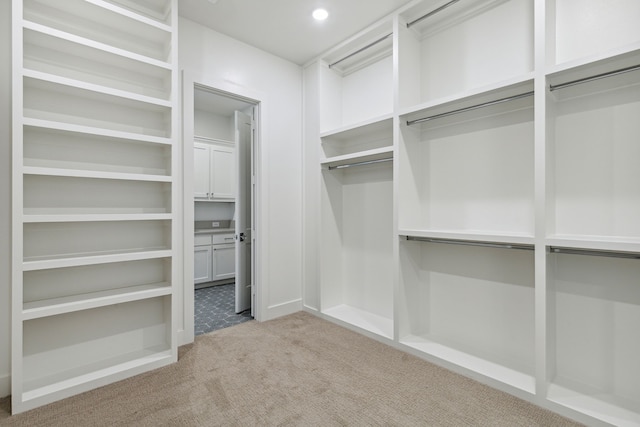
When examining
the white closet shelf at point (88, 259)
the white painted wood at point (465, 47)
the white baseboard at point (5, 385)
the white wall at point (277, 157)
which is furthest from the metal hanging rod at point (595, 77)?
the white baseboard at point (5, 385)

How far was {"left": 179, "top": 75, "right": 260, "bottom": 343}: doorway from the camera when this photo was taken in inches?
111

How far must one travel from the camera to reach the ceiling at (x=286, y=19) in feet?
8.35

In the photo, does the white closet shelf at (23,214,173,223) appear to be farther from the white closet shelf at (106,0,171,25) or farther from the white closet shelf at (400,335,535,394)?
the white closet shelf at (400,335,535,394)

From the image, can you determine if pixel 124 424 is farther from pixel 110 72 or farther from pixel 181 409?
pixel 110 72

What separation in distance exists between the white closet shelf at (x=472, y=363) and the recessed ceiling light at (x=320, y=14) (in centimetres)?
288

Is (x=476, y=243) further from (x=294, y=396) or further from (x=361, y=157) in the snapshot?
(x=294, y=396)

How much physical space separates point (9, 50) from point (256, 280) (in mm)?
2603

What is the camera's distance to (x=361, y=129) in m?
3.05

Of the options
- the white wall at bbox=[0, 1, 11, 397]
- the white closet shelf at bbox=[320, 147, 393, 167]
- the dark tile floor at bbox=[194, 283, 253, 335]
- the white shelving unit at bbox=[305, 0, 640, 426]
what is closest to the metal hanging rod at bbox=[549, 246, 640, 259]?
the white shelving unit at bbox=[305, 0, 640, 426]

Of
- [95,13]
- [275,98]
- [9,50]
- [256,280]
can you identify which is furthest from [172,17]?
[256,280]

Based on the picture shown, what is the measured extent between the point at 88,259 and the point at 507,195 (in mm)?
2953

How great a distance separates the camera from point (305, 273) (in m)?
3.59

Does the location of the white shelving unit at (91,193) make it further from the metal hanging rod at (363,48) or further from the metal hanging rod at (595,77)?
the metal hanging rod at (595,77)

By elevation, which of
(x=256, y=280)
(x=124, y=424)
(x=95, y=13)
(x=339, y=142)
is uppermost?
(x=95, y=13)
